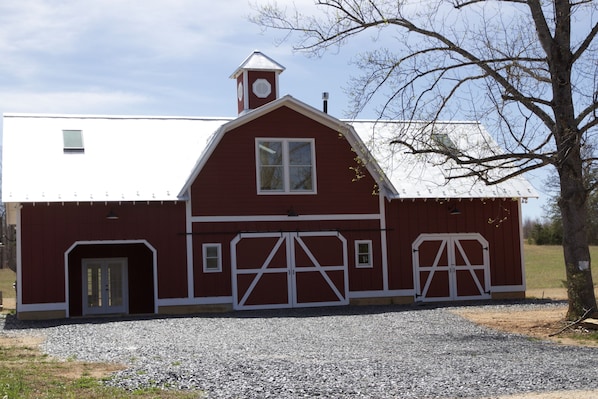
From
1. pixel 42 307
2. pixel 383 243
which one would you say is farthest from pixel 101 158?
pixel 383 243

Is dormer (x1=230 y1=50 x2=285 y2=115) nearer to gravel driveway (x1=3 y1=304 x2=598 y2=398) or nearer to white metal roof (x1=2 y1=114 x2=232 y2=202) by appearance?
white metal roof (x1=2 y1=114 x2=232 y2=202)

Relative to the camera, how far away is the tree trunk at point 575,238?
16125 mm

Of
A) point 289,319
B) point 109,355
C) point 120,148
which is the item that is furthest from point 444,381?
point 120,148

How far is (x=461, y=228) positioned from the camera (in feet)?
75.9

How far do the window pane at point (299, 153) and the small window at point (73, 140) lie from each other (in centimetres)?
550

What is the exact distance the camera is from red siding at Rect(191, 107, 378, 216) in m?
21.3

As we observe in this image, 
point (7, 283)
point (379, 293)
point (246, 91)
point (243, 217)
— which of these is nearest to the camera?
point (243, 217)

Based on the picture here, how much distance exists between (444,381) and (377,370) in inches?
40.9

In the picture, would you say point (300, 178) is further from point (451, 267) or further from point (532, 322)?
point (532, 322)

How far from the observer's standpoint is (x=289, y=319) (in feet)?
59.6

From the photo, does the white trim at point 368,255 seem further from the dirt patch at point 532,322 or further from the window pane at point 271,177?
the dirt patch at point 532,322

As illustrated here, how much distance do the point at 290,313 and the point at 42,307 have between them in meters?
5.90

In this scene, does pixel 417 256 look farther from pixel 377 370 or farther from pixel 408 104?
pixel 377 370

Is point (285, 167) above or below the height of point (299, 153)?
below
